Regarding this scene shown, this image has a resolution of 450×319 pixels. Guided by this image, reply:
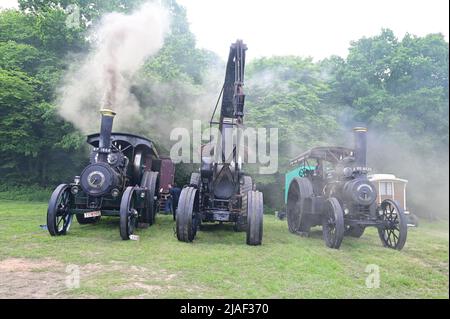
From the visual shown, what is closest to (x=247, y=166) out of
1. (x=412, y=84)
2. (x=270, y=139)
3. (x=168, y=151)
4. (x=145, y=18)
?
(x=270, y=139)

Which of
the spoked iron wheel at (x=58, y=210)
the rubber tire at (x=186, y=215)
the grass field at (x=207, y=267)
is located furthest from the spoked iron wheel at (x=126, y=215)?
the spoked iron wheel at (x=58, y=210)

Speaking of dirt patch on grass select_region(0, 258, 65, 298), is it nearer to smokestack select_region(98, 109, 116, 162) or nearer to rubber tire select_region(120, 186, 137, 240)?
rubber tire select_region(120, 186, 137, 240)

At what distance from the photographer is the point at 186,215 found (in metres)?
7.18

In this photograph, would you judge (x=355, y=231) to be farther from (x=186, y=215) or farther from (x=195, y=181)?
(x=186, y=215)

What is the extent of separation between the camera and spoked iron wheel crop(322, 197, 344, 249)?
7.35 m

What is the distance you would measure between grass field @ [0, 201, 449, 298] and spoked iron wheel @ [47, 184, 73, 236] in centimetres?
25

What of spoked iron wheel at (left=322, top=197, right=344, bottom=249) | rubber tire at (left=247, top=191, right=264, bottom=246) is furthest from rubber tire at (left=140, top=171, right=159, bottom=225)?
spoked iron wheel at (left=322, top=197, right=344, bottom=249)

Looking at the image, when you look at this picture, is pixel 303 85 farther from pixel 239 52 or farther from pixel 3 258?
pixel 3 258

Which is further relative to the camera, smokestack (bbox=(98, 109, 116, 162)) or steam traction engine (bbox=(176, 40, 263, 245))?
smokestack (bbox=(98, 109, 116, 162))

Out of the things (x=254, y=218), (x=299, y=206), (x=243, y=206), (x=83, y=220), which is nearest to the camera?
(x=254, y=218)

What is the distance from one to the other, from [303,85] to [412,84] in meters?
6.56

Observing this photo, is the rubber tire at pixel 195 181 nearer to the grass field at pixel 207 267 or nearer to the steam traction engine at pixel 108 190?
the steam traction engine at pixel 108 190

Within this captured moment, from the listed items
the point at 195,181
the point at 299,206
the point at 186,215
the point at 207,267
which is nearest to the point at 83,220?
the point at 195,181

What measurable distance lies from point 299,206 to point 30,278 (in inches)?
251
